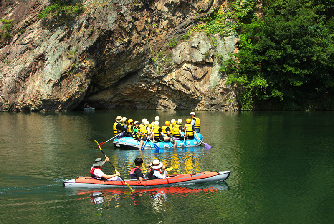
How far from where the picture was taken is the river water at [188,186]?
1294 centimetres

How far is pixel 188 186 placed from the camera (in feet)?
53.0

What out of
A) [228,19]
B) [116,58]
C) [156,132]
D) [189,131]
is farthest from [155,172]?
[228,19]

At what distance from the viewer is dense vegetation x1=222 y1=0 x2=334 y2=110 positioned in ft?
155

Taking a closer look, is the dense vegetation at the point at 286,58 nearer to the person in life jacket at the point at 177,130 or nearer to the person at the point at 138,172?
the person in life jacket at the point at 177,130

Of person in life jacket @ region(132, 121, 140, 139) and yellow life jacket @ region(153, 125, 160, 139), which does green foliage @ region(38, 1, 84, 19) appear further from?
yellow life jacket @ region(153, 125, 160, 139)

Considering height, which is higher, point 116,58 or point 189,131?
point 116,58

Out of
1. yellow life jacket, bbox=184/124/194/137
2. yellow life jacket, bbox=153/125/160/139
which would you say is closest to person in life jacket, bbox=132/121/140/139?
yellow life jacket, bbox=153/125/160/139

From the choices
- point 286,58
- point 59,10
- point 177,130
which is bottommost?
point 177,130

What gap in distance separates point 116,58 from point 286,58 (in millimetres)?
25001

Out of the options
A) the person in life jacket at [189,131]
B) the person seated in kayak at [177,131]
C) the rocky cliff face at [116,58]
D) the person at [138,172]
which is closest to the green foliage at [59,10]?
the rocky cliff face at [116,58]

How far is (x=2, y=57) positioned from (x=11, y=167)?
148 ft

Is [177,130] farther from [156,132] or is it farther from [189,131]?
[156,132]

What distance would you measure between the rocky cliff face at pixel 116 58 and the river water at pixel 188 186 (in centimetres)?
2524

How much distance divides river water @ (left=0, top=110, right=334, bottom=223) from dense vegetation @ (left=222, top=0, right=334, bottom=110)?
21.1m
